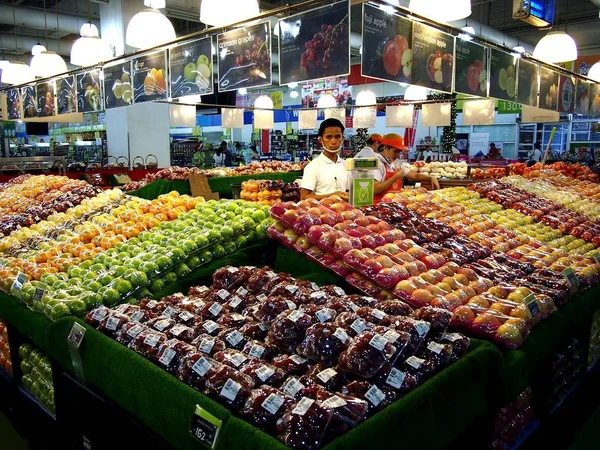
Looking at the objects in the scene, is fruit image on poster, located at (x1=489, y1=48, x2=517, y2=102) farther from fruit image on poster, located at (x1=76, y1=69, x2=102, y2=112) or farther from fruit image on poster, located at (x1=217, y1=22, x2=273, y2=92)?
fruit image on poster, located at (x1=76, y1=69, x2=102, y2=112)

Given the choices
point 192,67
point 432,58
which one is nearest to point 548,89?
point 432,58

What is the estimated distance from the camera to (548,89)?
7.93m

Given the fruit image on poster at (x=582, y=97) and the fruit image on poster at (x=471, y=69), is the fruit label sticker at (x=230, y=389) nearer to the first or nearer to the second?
the fruit image on poster at (x=471, y=69)

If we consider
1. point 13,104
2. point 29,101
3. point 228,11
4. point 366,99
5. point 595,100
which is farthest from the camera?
point 366,99

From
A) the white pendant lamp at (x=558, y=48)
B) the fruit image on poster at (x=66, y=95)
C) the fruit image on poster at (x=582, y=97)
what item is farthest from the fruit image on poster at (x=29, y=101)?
the fruit image on poster at (x=582, y=97)

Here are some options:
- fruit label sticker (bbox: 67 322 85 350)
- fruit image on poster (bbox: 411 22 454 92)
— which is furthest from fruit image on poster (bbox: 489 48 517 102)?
fruit label sticker (bbox: 67 322 85 350)

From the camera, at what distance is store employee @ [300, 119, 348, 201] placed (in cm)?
490

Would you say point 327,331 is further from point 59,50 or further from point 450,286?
point 59,50

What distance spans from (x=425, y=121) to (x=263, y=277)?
860 cm

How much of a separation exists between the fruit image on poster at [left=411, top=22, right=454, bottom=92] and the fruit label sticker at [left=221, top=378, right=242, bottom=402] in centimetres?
417

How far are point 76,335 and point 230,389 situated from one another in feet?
3.51

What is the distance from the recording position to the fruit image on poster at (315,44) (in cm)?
410

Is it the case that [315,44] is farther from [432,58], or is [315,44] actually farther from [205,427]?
→ [205,427]

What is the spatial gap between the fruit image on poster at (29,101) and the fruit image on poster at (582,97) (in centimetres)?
994
